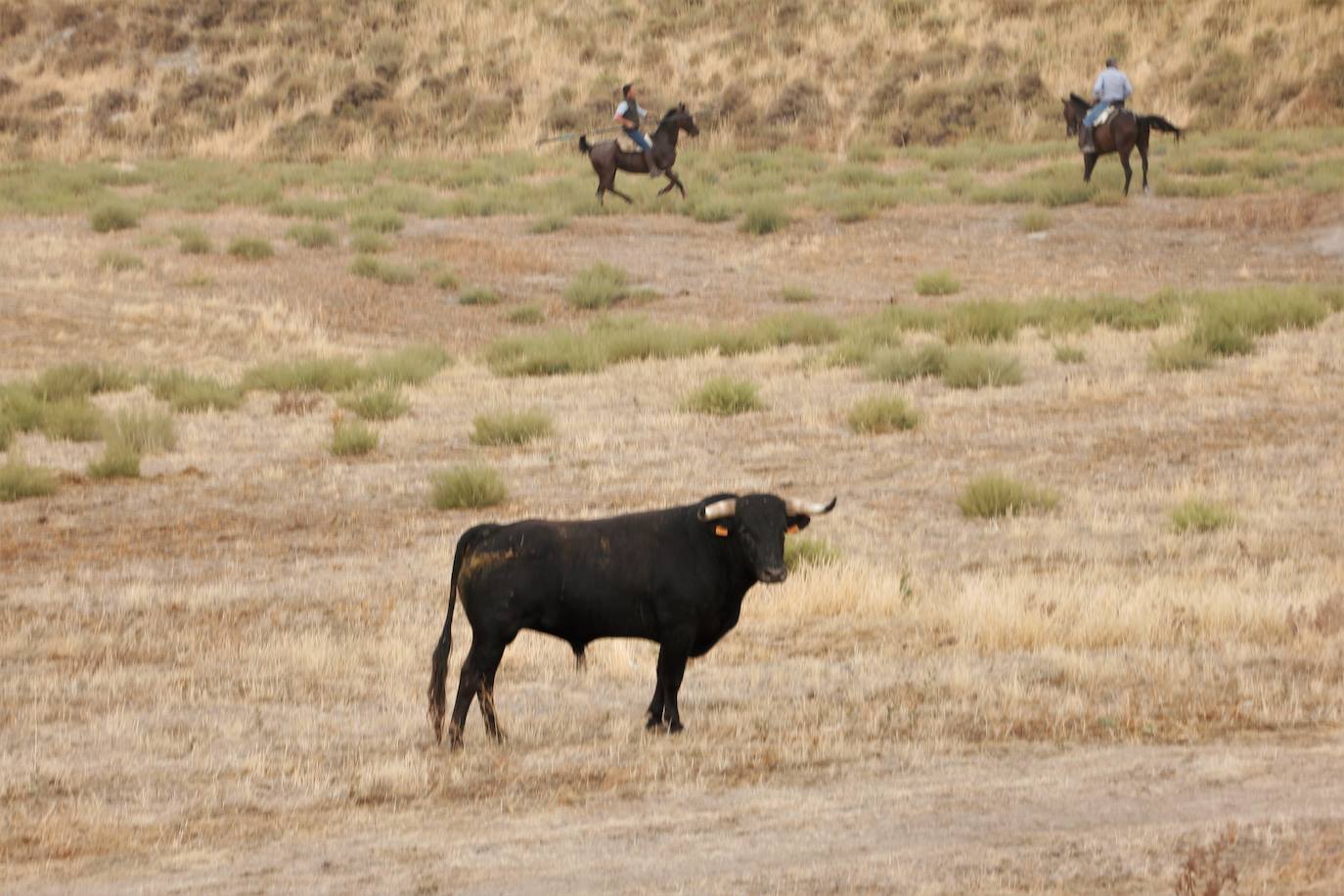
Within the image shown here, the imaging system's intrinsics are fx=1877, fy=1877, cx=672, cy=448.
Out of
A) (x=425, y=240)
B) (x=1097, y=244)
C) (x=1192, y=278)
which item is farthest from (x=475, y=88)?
(x=1192, y=278)

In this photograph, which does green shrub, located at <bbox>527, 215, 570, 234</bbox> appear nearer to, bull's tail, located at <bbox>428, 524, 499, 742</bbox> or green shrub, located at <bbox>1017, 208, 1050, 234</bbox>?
green shrub, located at <bbox>1017, 208, 1050, 234</bbox>

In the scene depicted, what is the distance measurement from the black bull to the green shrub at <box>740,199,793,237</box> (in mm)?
24840

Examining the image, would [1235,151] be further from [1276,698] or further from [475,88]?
[1276,698]

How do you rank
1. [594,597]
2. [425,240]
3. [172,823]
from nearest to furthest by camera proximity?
[172,823] < [594,597] < [425,240]

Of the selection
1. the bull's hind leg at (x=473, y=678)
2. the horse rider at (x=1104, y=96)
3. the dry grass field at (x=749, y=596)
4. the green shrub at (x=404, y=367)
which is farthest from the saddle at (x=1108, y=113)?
the bull's hind leg at (x=473, y=678)

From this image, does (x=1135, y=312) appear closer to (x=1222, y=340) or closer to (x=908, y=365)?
(x=1222, y=340)

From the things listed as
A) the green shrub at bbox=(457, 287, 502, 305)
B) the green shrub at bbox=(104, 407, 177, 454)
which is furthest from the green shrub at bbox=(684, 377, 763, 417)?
the green shrub at bbox=(457, 287, 502, 305)

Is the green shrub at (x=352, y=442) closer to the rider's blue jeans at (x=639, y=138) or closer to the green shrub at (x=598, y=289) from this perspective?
the green shrub at (x=598, y=289)

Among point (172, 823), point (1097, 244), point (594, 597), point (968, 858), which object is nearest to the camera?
→ point (968, 858)

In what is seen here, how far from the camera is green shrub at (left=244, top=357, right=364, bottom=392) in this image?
2008 centimetres

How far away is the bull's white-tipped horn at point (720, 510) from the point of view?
7.54 metres

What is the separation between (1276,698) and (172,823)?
4.68 m

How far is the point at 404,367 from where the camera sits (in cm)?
2066

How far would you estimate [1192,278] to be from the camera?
86.5 ft
